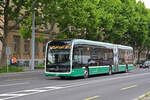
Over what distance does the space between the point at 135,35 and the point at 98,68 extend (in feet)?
129

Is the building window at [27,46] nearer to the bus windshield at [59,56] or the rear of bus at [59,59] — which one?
the rear of bus at [59,59]

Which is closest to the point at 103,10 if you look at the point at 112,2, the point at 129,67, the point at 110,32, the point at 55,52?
the point at 112,2

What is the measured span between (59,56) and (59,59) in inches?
8.6

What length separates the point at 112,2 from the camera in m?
50.1

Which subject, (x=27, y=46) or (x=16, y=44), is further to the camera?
(x=27, y=46)

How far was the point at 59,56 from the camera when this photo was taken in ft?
73.6

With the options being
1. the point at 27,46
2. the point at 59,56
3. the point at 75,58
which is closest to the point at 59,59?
the point at 59,56

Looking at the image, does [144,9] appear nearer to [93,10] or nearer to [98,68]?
[93,10]

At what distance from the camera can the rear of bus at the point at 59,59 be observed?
22094 mm

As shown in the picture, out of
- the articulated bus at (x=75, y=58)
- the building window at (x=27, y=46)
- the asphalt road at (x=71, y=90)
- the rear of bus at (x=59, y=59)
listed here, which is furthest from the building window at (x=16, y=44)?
the asphalt road at (x=71, y=90)

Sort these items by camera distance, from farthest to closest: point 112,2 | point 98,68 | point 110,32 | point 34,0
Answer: point 110,32, point 112,2, point 34,0, point 98,68

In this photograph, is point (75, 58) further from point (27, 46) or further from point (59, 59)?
point (27, 46)

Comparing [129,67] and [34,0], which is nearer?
[34,0]

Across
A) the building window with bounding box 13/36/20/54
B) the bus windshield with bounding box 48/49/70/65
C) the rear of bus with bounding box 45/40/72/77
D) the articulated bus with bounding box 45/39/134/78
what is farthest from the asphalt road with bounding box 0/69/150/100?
the building window with bounding box 13/36/20/54
